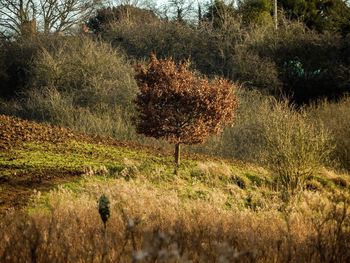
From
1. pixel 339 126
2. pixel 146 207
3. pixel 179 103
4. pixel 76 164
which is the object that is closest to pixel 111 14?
pixel 339 126

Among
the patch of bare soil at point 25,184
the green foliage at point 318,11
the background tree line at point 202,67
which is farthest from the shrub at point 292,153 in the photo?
the green foliage at point 318,11

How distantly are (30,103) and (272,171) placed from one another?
1189 cm

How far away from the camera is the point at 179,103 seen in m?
10.7

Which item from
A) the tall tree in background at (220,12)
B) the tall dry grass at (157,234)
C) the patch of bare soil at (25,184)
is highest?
the tall tree in background at (220,12)

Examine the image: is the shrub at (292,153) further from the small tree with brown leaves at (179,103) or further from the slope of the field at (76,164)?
the small tree with brown leaves at (179,103)

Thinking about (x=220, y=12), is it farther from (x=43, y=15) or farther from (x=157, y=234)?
(x=157, y=234)

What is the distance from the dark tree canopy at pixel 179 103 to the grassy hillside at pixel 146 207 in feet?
2.87

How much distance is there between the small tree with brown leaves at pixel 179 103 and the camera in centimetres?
1054

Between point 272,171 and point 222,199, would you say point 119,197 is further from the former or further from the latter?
point 272,171

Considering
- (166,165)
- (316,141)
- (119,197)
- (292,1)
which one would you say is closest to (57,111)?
(166,165)

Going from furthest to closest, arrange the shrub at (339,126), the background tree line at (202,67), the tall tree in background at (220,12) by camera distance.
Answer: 1. the tall tree in background at (220,12)
2. the background tree line at (202,67)
3. the shrub at (339,126)

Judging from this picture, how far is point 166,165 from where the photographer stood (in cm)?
1138

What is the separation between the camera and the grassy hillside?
13.6 ft

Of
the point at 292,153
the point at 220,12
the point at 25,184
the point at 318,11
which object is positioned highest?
the point at 318,11
